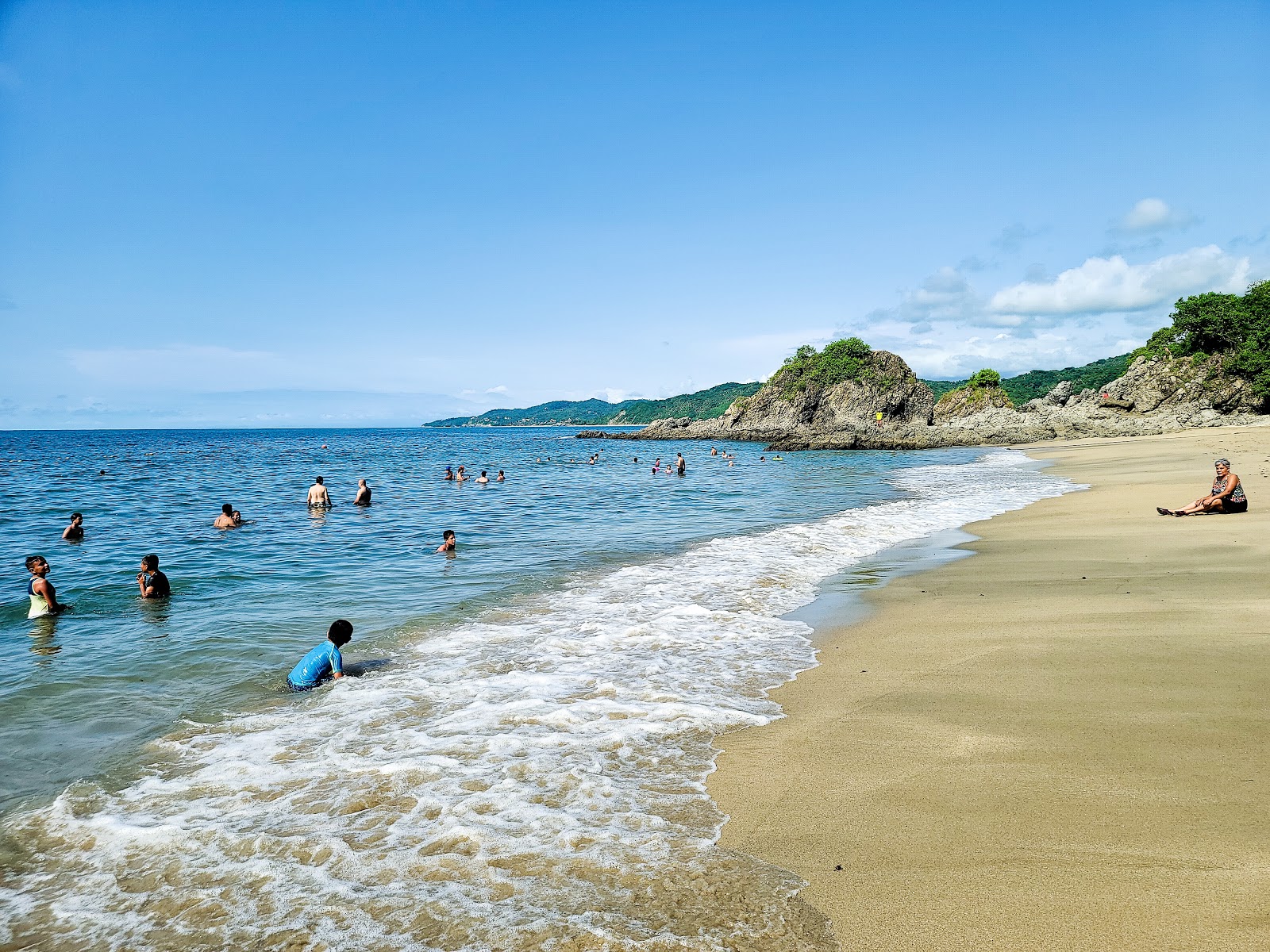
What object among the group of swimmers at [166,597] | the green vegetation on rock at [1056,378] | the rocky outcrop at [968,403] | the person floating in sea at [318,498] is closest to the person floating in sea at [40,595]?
the group of swimmers at [166,597]

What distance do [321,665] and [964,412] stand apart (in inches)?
4022

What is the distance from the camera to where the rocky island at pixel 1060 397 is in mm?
61312

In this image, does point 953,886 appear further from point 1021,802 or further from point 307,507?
point 307,507

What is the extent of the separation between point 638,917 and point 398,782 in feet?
7.98

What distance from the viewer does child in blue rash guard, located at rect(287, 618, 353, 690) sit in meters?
7.43

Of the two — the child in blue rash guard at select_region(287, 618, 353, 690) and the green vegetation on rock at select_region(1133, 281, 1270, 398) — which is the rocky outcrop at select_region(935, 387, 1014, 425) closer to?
the green vegetation on rock at select_region(1133, 281, 1270, 398)

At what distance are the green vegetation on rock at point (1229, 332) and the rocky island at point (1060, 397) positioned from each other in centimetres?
9

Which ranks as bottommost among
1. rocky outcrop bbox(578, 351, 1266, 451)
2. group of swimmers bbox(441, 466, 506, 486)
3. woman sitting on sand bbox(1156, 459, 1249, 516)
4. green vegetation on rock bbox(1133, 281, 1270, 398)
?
group of swimmers bbox(441, 466, 506, 486)

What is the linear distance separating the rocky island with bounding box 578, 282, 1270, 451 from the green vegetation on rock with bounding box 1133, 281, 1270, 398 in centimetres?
9

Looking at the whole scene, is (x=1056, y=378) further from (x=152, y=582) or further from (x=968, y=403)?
(x=152, y=582)

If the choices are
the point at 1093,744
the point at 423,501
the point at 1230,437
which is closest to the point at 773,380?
the point at 1230,437

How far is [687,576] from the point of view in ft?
41.2

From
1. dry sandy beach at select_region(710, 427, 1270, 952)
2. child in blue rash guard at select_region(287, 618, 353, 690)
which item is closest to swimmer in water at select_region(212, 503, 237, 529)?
child in blue rash guard at select_region(287, 618, 353, 690)

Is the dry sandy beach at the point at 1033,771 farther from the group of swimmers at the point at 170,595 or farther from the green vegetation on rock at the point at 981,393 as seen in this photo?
the green vegetation on rock at the point at 981,393
